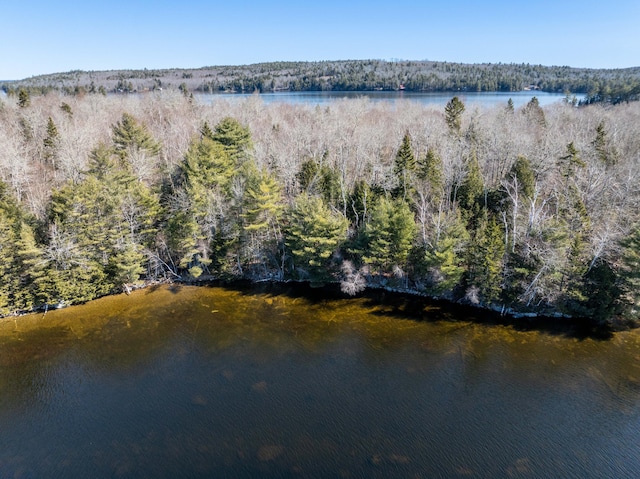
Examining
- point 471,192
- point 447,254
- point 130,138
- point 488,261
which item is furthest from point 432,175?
point 130,138

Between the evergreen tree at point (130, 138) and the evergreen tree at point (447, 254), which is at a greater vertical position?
the evergreen tree at point (130, 138)

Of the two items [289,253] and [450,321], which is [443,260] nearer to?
[450,321]

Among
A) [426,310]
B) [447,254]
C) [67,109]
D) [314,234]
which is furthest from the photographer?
[67,109]

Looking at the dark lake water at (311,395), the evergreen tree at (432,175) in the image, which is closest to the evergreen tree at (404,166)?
the evergreen tree at (432,175)

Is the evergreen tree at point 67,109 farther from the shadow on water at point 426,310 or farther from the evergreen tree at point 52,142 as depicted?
the shadow on water at point 426,310

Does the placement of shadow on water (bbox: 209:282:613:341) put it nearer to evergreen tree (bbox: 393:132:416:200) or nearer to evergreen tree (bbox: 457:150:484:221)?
evergreen tree (bbox: 457:150:484:221)

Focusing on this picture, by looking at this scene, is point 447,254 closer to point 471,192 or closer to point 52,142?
point 471,192

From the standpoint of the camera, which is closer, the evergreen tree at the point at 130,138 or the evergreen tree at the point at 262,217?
the evergreen tree at the point at 262,217
